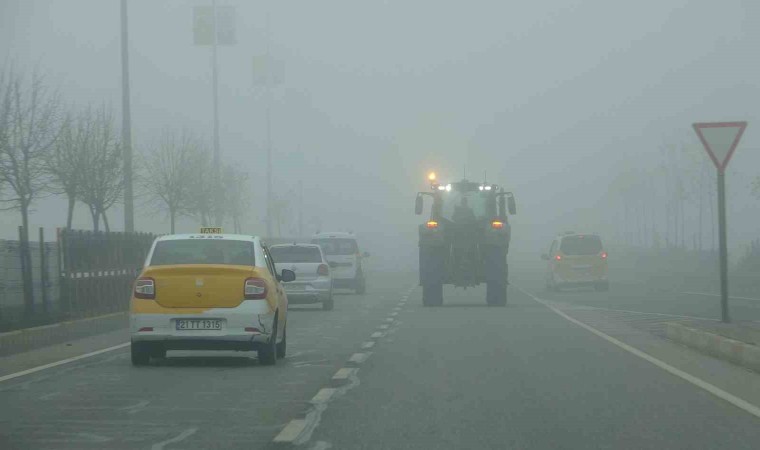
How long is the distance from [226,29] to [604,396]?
56.9 m

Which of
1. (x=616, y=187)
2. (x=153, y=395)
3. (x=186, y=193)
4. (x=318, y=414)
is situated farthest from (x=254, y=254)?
(x=616, y=187)

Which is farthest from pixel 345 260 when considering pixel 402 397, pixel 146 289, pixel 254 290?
pixel 402 397

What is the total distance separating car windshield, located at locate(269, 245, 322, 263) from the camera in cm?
3312

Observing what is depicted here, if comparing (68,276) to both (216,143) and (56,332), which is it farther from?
(216,143)

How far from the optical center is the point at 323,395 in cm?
1246

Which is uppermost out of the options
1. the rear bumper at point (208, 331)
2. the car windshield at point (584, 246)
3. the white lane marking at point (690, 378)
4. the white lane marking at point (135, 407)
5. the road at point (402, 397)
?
the car windshield at point (584, 246)

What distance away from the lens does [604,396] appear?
1240 cm

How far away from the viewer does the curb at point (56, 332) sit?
18.5m

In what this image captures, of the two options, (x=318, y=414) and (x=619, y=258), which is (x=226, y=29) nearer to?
(x=619, y=258)

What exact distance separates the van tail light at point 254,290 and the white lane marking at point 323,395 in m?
2.76

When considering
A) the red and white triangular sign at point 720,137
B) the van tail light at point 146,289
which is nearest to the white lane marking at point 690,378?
the red and white triangular sign at point 720,137

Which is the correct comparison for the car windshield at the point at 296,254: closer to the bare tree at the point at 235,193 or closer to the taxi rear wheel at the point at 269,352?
the taxi rear wheel at the point at 269,352

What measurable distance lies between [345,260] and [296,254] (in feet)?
30.8

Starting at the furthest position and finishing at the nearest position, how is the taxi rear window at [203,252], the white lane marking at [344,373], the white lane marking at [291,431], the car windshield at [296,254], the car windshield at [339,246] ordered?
the car windshield at [339,246] < the car windshield at [296,254] < the taxi rear window at [203,252] < the white lane marking at [344,373] < the white lane marking at [291,431]
